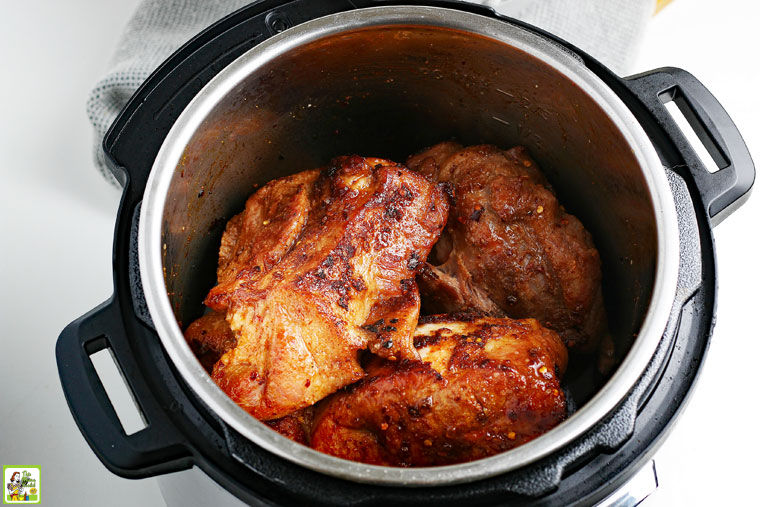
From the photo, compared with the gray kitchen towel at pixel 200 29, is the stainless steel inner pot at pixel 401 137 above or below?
below

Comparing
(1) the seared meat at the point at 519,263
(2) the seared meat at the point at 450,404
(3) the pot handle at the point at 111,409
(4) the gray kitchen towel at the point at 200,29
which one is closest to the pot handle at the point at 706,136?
(1) the seared meat at the point at 519,263

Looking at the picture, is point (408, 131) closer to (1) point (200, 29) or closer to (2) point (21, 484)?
(1) point (200, 29)

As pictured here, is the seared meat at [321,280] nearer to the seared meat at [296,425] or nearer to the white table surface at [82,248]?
the seared meat at [296,425]

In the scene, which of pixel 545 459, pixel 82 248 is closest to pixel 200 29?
pixel 82 248

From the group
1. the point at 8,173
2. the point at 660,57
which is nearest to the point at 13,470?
the point at 8,173

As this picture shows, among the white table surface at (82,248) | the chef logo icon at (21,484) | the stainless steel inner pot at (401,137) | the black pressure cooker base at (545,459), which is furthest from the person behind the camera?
the white table surface at (82,248)

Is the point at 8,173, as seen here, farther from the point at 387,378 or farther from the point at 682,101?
the point at 682,101
